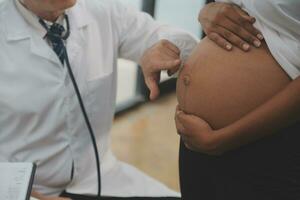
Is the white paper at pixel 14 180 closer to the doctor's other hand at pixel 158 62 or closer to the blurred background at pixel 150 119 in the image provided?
the doctor's other hand at pixel 158 62

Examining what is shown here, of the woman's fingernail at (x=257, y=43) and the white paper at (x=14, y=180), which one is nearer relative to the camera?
the white paper at (x=14, y=180)

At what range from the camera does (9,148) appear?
133cm

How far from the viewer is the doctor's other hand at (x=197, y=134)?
3.23 ft

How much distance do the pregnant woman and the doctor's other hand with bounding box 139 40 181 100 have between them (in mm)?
75

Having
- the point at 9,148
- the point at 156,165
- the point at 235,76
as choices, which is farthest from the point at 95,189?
the point at 156,165

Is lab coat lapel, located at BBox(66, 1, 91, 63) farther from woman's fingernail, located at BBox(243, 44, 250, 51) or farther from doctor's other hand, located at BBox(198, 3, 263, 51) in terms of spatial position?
woman's fingernail, located at BBox(243, 44, 250, 51)

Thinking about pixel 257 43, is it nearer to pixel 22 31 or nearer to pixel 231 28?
pixel 231 28

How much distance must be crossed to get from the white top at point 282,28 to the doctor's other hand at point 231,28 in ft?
0.08

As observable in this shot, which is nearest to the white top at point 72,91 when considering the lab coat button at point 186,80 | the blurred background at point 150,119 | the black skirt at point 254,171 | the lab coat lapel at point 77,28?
Result: the lab coat lapel at point 77,28

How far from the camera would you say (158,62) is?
1.24 meters

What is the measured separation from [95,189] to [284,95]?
749mm

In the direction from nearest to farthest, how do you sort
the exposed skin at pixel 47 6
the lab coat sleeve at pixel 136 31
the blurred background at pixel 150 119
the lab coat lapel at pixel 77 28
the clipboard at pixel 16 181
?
the clipboard at pixel 16 181 → the exposed skin at pixel 47 6 → the lab coat lapel at pixel 77 28 → the lab coat sleeve at pixel 136 31 → the blurred background at pixel 150 119

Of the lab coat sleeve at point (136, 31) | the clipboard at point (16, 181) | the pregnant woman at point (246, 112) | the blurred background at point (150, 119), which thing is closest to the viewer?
the clipboard at point (16, 181)

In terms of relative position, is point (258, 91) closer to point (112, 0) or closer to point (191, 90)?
point (191, 90)
